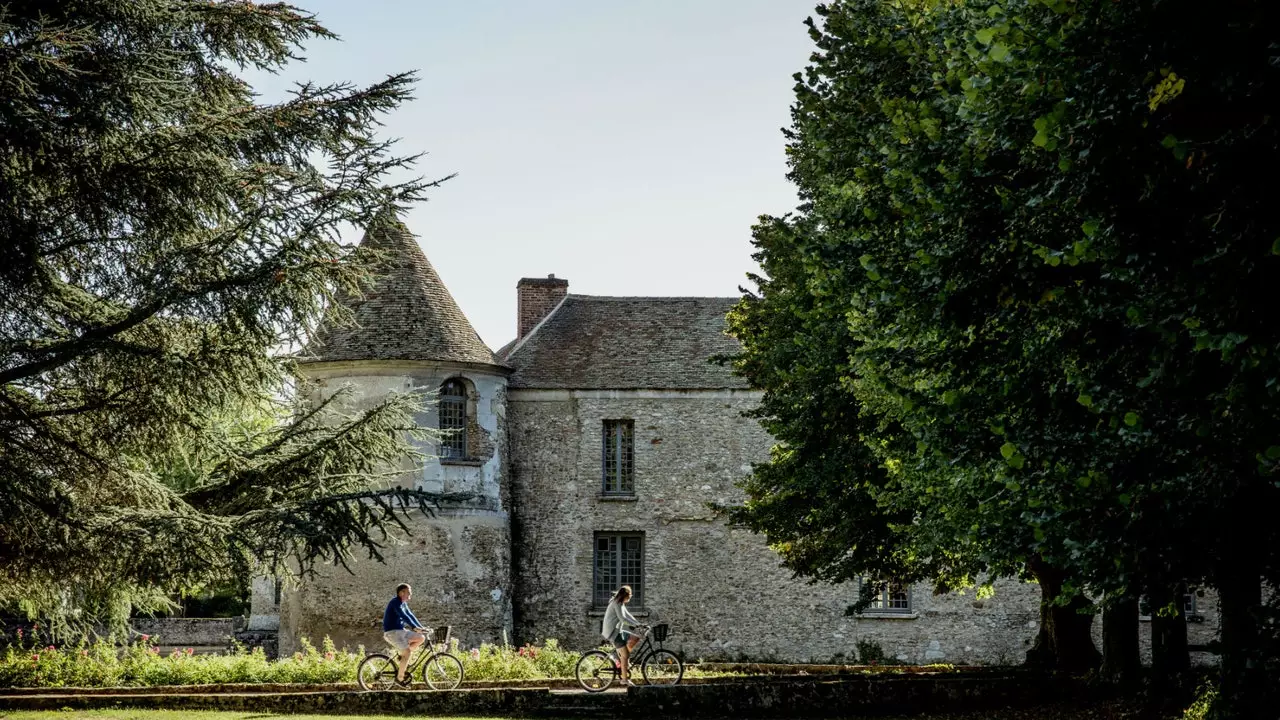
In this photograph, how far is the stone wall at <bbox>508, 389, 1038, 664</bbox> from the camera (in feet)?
98.2

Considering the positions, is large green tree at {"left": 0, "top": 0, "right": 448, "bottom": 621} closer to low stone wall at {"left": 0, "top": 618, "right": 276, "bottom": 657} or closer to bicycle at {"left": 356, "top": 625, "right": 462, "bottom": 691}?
bicycle at {"left": 356, "top": 625, "right": 462, "bottom": 691}

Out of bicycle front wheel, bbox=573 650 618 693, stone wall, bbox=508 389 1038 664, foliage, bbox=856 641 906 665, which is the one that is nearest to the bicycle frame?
bicycle front wheel, bbox=573 650 618 693

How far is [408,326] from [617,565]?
7.79 m

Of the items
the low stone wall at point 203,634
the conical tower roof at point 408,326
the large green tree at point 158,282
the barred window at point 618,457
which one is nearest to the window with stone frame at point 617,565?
the barred window at point 618,457

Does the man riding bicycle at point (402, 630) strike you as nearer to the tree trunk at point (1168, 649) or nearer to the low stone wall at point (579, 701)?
the low stone wall at point (579, 701)

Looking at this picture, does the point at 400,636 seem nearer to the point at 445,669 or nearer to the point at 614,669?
the point at 445,669

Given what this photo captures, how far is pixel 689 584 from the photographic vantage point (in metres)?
30.2

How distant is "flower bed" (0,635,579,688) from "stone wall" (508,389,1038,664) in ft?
33.2

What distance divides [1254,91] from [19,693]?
15327 mm

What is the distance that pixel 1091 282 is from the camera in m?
9.54

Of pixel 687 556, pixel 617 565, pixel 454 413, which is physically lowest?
pixel 617 565

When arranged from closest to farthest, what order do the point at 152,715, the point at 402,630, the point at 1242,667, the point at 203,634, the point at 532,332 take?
the point at 1242,667 → the point at 152,715 → the point at 402,630 → the point at 203,634 → the point at 532,332

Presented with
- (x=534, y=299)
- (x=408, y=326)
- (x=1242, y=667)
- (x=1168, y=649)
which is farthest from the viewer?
(x=534, y=299)

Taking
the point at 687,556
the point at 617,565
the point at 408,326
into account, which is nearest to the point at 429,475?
the point at 408,326
